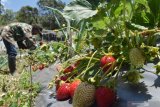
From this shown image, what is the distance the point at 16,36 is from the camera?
730 centimetres

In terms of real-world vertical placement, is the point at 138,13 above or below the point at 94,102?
above

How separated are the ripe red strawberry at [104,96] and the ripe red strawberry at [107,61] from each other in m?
0.11

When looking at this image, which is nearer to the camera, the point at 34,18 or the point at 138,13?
the point at 138,13

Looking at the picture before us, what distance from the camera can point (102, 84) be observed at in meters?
1.03

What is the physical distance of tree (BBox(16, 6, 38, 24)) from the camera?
40750 mm

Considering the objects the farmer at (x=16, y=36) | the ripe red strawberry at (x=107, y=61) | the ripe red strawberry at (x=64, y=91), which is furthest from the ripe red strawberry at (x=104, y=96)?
the farmer at (x=16, y=36)

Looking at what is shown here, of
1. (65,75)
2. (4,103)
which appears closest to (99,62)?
(65,75)

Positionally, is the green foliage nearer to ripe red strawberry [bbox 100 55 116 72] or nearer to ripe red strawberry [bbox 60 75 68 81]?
ripe red strawberry [bbox 100 55 116 72]

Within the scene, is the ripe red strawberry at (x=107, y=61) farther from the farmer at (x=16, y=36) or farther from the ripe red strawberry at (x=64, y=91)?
the farmer at (x=16, y=36)

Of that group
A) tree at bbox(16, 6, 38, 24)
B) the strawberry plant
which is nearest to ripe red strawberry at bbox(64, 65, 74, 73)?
the strawberry plant

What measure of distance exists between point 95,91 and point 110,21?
0.72 feet

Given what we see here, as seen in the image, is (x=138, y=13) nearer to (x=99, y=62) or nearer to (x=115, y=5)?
(x=115, y=5)

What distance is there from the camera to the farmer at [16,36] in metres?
6.99

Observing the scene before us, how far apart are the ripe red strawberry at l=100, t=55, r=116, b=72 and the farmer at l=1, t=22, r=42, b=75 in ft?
18.8
